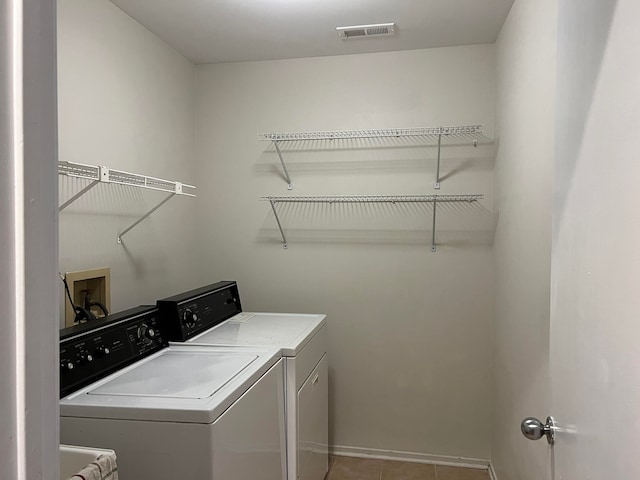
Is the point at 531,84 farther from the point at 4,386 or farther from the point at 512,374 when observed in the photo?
the point at 4,386

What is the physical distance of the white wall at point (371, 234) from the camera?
9.18 feet

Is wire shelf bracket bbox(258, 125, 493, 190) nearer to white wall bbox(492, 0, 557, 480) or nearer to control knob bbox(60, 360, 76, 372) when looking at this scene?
white wall bbox(492, 0, 557, 480)

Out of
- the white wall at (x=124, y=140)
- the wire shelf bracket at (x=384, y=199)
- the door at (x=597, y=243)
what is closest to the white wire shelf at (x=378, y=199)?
the wire shelf bracket at (x=384, y=199)

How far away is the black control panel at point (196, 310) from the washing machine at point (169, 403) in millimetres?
119

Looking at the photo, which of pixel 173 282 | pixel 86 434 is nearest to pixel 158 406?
pixel 86 434

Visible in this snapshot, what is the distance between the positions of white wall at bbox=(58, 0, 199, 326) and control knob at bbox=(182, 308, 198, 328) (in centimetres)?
39

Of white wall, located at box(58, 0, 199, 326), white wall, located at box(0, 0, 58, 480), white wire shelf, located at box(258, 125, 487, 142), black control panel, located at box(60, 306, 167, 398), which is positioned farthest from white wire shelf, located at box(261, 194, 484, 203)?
white wall, located at box(0, 0, 58, 480)

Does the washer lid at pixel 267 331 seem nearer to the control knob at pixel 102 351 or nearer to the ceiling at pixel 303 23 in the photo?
the control knob at pixel 102 351

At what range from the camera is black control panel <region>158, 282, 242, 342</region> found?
2062 mm

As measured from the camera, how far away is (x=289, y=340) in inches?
83.2

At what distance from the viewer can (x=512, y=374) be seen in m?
2.21

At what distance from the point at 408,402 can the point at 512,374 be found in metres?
0.86

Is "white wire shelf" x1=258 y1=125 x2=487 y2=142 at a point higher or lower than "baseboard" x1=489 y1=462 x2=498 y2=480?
higher

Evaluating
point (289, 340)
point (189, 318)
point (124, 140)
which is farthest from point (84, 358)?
point (124, 140)
